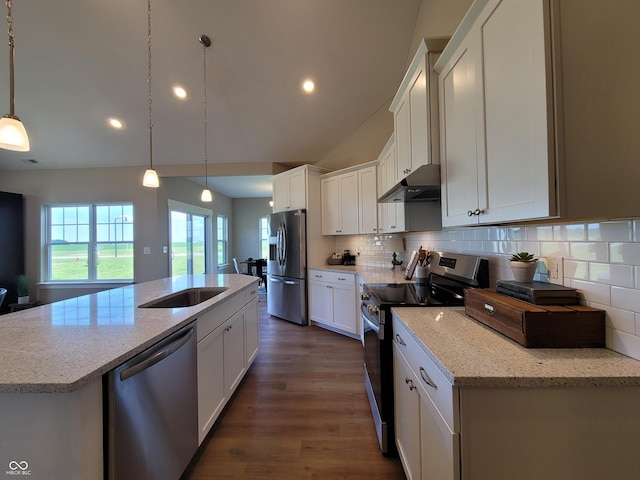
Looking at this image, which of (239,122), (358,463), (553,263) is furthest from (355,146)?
(358,463)

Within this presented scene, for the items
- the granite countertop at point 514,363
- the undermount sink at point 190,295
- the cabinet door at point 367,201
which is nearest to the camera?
the granite countertop at point 514,363

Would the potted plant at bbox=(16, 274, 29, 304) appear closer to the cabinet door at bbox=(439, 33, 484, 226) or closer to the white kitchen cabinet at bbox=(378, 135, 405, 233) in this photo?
the white kitchen cabinet at bbox=(378, 135, 405, 233)

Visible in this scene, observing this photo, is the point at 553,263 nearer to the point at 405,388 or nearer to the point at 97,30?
the point at 405,388

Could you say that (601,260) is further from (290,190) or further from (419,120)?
(290,190)

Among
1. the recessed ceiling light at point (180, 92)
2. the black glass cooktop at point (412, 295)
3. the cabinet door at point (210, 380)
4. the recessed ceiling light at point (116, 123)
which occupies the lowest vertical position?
the cabinet door at point (210, 380)

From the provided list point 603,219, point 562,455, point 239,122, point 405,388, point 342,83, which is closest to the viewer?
point 562,455

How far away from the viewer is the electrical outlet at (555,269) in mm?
1127

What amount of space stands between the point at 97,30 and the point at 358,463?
4.51m

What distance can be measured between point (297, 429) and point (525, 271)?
168cm

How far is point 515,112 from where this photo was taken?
3.14ft

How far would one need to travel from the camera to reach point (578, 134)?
2.73 feet

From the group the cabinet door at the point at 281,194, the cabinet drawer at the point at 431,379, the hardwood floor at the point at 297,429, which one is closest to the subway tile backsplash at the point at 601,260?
the cabinet drawer at the point at 431,379

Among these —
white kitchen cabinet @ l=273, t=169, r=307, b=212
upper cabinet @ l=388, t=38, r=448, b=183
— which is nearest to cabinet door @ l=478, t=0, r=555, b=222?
upper cabinet @ l=388, t=38, r=448, b=183

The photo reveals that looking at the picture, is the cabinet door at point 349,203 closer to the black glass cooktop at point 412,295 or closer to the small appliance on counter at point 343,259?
the small appliance on counter at point 343,259
